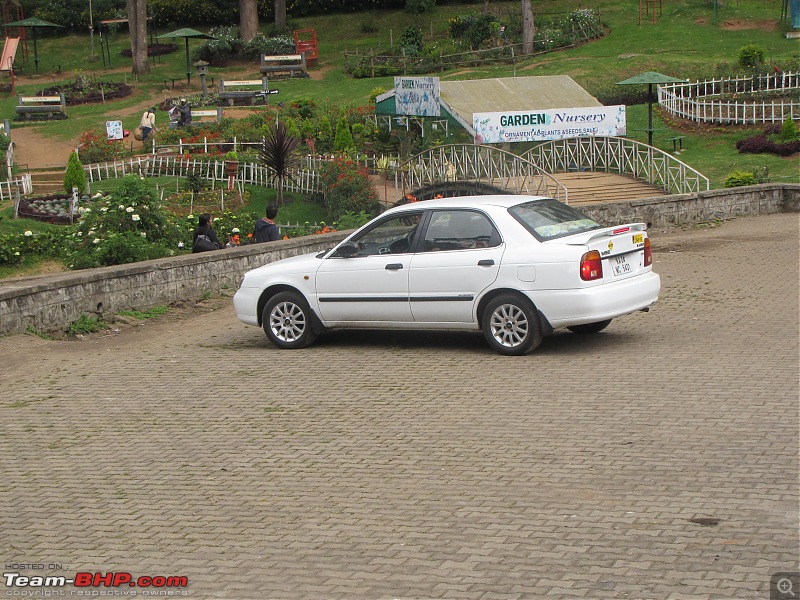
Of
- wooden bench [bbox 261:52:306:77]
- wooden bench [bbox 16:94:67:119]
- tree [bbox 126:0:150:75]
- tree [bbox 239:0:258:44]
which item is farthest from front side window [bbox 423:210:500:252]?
tree [bbox 239:0:258:44]

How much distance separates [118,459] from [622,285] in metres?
4.96

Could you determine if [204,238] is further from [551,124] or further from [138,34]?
[138,34]

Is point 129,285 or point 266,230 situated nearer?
point 129,285

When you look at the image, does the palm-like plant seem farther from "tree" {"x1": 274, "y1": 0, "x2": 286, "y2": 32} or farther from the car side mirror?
"tree" {"x1": 274, "y1": 0, "x2": 286, "y2": 32}

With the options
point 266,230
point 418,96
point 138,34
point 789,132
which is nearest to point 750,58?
point 789,132

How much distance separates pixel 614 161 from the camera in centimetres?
2884

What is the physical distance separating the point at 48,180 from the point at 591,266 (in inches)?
1158

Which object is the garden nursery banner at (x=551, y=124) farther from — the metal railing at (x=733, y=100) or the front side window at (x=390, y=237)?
the front side window at (x=390, y=237)

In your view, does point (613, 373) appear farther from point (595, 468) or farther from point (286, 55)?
point (286, 55)

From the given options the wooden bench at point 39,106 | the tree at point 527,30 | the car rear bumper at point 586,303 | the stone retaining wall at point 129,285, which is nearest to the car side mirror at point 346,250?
the car rear bumper at point 586,303

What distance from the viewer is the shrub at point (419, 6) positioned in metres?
61.5

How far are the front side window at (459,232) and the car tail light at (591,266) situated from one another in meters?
0.91

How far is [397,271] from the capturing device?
10625 millimetres

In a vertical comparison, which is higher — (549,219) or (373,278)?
(549,219)
